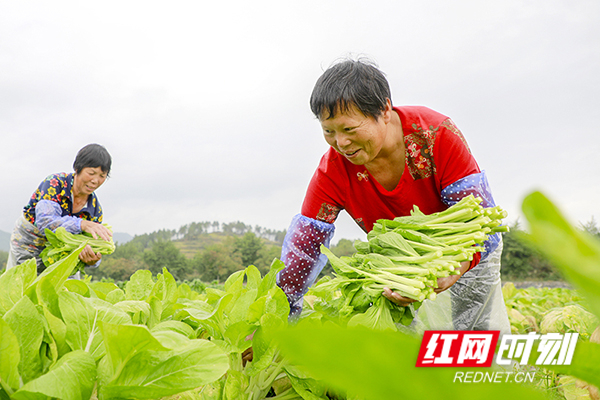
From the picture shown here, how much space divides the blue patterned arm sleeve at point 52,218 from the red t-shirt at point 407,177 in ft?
7.33

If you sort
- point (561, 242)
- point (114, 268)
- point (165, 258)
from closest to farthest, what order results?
point (561, 242), point (114, 268), point (165, 258)

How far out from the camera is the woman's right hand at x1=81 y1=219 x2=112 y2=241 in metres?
3.31

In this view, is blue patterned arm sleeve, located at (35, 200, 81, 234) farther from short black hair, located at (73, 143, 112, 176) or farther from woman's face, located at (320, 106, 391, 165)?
woman's face, located at (320, 106, 391, 165)

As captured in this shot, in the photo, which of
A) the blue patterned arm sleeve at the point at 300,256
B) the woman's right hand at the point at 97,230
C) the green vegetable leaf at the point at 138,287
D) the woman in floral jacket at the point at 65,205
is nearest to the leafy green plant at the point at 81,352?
the green vegetable leaf at the point at 138,287

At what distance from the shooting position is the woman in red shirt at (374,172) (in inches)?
68.1

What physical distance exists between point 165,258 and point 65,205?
34.7 ft

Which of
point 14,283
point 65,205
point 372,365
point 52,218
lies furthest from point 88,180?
point 372,365

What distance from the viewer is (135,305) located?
1.00 metres

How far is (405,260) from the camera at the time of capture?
133cm

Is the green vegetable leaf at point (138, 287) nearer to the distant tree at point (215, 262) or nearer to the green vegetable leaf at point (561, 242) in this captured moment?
the green vegetable leaf at point (561, 242)

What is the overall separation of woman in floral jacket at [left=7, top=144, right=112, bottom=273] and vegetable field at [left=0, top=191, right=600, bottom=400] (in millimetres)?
2564

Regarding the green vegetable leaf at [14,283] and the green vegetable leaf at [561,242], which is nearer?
the green vegetable leaf at [561,242]

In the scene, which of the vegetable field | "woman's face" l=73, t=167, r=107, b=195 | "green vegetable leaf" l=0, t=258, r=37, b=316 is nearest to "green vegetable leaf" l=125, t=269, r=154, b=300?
the vegetable field

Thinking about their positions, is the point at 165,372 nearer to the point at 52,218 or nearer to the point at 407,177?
the point at 407,177
